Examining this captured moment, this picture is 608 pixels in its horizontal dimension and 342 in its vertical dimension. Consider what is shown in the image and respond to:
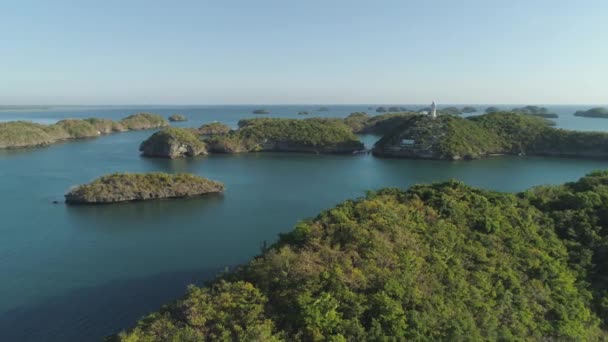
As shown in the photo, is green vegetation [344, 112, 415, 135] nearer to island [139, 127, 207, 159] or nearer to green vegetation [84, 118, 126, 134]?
island [139, 127, 207, 159]

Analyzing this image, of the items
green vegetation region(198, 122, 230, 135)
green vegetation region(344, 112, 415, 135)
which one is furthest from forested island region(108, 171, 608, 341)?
green vegetation region(344, 112, 415, 135)

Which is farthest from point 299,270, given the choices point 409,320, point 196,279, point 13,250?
point 13,250

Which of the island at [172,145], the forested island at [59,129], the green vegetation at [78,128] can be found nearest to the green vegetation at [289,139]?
the island at [172,145]

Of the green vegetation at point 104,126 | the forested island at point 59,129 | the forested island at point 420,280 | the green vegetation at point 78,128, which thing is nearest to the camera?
the forested island at point 420,280

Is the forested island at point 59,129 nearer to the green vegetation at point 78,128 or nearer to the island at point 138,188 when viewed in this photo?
the green vegetation at point 78,128

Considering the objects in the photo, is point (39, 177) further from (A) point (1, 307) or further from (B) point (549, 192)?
(B) point (549, 192)

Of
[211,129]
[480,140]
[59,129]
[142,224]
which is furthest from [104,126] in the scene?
[480,140]
